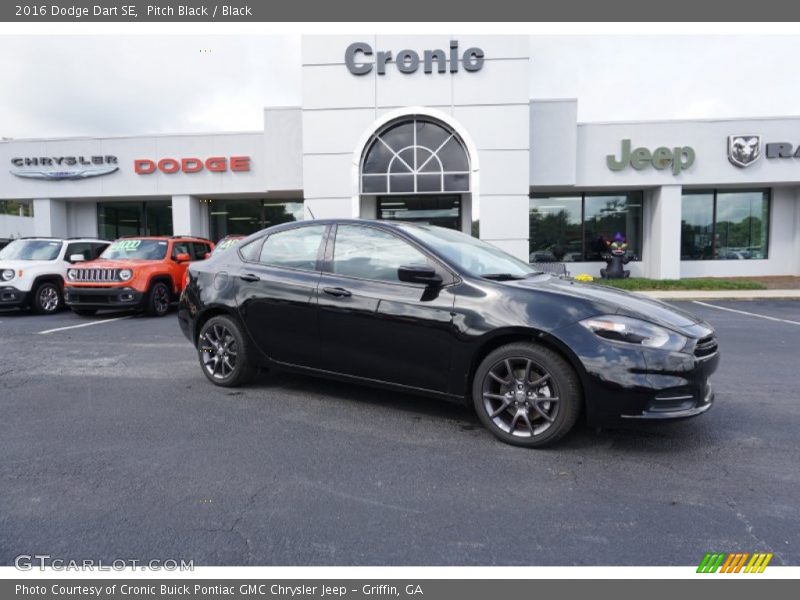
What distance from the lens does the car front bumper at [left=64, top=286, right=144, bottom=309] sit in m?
10.1

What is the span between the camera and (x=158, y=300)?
1073 centimetres

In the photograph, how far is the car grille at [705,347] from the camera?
345cm

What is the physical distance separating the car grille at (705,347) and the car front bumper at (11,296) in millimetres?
12217

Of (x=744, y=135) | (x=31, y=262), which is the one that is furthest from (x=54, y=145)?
(x=744, y=135)

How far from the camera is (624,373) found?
3350 millimetres

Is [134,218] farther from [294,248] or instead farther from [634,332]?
[634,332]

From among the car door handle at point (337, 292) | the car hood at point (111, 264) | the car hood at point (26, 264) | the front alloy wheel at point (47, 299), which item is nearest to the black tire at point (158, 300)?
the car hood at point (111, 264)

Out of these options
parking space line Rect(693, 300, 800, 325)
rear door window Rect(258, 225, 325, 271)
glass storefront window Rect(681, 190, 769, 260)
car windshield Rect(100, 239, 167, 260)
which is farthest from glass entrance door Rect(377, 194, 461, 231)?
rear door window Rect(258, 225, 325, 271)

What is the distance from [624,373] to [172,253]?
10.5 m

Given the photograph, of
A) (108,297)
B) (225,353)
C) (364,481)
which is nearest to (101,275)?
(108,297)

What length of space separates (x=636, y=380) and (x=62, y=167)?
2260cm

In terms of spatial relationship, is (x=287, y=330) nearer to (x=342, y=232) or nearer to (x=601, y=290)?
(x=342, y=232)

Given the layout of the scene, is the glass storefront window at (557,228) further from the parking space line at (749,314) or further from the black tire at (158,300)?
the black tire at (158,300)

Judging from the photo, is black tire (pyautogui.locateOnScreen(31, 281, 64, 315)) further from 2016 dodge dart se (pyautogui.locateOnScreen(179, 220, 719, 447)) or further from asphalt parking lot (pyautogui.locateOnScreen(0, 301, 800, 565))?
2016 dodge dart se (pyautogui.locateOnScreen(179, 220, 719, 447))
